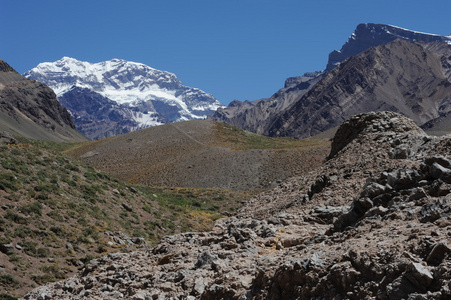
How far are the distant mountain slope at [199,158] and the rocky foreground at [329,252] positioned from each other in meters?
41.9

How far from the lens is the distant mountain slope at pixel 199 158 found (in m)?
61.4

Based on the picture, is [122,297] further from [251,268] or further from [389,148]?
[389,148]

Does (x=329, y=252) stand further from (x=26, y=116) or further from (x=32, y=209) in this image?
(x=26, y=116)

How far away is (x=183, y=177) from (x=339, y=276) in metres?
56.0

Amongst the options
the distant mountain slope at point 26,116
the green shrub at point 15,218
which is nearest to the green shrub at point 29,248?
the green shrub at point 15,218

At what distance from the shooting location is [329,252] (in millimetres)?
8820

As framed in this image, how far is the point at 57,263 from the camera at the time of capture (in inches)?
766

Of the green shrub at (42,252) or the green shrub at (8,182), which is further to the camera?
the green shrub at (8,182)

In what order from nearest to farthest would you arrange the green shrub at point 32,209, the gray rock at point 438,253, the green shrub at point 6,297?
the gray rock at point 438,253 < the green shrub at point 6,297 < the green shrub at point 32,209

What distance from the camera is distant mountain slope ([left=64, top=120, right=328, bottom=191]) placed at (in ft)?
201

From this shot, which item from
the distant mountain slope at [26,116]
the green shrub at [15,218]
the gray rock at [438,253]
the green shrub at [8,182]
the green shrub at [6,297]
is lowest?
the green shrub at [6,297]

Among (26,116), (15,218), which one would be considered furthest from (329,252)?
(26,116)

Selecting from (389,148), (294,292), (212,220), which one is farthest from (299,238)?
(212,220)

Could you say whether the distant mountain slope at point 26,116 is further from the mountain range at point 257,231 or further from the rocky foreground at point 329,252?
the rocky foreground at point 329,252
